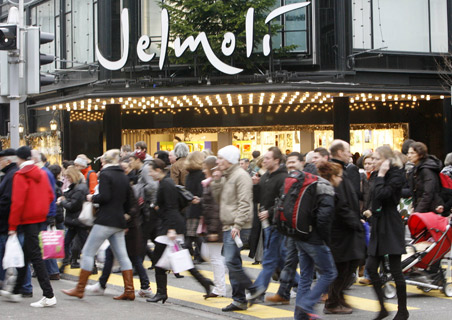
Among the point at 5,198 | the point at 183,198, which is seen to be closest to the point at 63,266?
the point at 5,198

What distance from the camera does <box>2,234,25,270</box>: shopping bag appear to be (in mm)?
9609

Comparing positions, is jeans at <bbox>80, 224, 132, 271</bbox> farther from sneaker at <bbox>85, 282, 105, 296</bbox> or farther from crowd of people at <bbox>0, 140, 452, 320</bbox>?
sneaker at <bbox>85, 282, 105, 296</bbox>

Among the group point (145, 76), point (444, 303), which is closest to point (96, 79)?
point (145, 76)

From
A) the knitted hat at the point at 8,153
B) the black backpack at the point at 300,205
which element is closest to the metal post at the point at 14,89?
the knitted hat at the point at 8,153

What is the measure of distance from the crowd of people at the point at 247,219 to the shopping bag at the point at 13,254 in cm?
11

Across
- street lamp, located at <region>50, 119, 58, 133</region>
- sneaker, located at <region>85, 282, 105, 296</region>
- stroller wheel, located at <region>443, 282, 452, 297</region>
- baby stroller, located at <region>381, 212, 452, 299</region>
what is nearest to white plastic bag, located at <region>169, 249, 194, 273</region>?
sneaker, located at <region>85, 282, 105, 296</region>

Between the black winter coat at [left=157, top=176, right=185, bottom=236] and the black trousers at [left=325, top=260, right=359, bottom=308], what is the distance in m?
2.19

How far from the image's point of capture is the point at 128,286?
33.3ft

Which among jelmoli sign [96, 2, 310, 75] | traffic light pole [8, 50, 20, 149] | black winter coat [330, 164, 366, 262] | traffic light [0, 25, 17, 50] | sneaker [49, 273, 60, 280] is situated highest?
jelmoli sign [96, 2, 310, 75]

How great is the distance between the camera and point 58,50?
111 feet

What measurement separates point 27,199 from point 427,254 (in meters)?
5.37

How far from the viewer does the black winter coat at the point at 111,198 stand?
9.77 meters

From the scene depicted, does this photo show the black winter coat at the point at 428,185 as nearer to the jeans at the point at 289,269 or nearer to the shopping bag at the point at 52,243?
the jeans at the point at 289,269

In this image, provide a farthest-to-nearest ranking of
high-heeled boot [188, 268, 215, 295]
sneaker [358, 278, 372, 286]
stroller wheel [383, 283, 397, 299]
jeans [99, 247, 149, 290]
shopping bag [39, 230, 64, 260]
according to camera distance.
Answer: sneaker [358, 278, 372, 286] → shopping bag [39, 230, 64, 260] → jeans [99, 247, 149, 290] → stroller wheel [383, 283, 397, 299] → high-heeled boot [188, 268, 215, 295]
